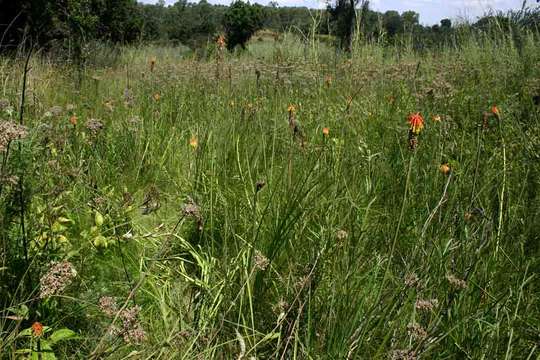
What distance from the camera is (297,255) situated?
1.53 metres

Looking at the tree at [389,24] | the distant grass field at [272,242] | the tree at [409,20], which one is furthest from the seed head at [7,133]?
the tree at [409,20]

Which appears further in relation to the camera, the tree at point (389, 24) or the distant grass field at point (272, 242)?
the tree at point (389, 24)

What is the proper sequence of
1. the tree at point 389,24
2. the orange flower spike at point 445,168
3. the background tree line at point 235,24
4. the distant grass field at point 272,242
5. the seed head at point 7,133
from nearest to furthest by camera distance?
1. the seed head at point 7,133
2. the distant grass field at point 272,242
3. the orange flower spike at point 445,168
4. the background tree line at point 235,24
5. the tree at point 389,24

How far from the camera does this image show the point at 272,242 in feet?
4.75

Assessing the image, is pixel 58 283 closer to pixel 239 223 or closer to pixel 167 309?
pixel 167 309

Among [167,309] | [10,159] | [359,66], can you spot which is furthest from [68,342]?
[359,66]

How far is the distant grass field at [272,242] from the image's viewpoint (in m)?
1.15

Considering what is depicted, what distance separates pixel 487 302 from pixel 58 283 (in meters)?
1.08

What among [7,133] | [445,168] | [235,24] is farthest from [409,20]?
[7,133]

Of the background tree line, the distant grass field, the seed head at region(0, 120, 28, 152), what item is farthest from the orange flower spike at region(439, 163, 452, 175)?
the background tree line

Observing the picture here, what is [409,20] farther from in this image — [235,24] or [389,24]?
[389,24]

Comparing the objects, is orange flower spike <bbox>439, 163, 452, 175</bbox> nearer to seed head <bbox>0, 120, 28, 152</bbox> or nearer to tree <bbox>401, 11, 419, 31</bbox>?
seed head <bbox>0, 120, 28, 152</bbox>

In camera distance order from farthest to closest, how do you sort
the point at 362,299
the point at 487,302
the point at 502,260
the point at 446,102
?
1. the point at 446,102
2. the point at 502,260
3. the point at 487,302
4. the point at 362,299

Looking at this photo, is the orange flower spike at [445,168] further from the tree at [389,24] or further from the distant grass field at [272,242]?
the tree at [389,24]
